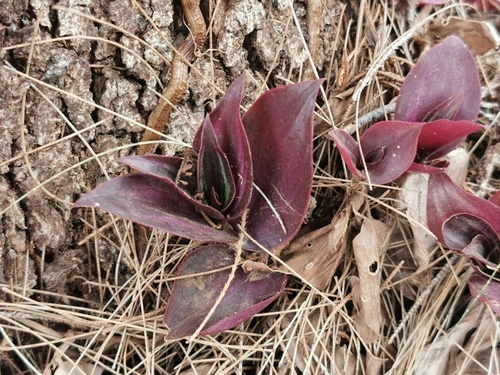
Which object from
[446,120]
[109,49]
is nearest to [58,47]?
[109,49]

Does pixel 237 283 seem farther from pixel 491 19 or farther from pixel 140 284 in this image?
pixel 491 19

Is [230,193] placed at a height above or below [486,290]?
above

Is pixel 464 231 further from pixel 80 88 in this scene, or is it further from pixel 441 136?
pixel 80 88

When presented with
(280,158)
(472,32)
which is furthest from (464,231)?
(472,32)

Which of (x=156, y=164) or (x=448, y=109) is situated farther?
(x=448, y=109)

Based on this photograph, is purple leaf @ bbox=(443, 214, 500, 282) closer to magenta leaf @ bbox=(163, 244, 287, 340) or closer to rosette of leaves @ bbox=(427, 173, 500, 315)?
rosette of leaves @ bbox=(427, 173, 500, 315)

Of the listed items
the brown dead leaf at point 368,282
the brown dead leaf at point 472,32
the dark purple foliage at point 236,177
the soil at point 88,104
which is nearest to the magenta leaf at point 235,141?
the dark purple foliage at point 236,177
